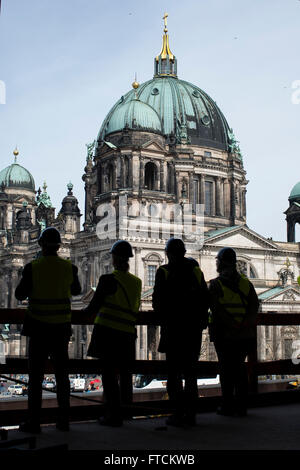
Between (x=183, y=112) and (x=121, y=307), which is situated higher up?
(x=183, y=112)

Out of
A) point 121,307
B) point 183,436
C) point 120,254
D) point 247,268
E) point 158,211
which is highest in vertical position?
point 158,211

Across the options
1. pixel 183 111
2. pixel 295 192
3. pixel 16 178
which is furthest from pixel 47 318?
pixel 16 178

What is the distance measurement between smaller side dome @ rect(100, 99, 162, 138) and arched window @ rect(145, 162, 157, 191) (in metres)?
3.36

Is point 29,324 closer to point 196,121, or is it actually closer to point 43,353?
point 43,353

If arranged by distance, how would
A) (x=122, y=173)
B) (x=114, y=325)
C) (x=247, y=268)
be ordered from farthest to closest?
(x=247, y=268) → (x=122, y=173) → (x=114, y=325)

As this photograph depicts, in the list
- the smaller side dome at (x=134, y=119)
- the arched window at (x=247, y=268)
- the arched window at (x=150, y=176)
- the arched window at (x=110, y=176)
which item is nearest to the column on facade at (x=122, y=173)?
the arched window at (x=110, y=176)

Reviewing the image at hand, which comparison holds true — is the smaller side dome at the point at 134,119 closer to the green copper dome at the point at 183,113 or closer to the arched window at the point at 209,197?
the green copper dome at the point at 183,113

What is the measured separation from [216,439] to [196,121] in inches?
2632

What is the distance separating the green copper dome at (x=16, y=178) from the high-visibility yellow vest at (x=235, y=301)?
259 ft

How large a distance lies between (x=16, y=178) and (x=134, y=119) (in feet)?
96.6

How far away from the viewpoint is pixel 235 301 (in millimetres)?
8711

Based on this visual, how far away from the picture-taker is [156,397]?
1255 cm

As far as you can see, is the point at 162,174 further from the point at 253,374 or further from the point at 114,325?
the point at 114,325
